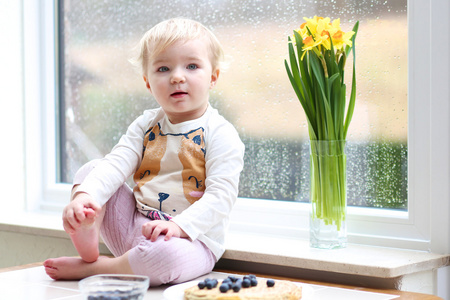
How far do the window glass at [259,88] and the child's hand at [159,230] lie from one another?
48 centimetres

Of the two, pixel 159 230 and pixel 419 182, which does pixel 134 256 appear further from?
pixel 419 182

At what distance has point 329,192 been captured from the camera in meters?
1.37

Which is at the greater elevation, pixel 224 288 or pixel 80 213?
pixel 80 213

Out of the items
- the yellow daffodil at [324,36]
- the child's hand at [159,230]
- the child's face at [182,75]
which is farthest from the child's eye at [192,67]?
the child's hand at [159,230]

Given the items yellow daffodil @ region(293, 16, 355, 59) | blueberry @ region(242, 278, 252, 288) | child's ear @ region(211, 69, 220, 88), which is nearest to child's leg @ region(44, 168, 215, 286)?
blueberry @ region(242, 278, 252, 288)

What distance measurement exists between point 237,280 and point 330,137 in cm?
46

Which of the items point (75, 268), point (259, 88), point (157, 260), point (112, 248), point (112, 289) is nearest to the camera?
point (112, 289)

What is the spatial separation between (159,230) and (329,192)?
1.30 feet

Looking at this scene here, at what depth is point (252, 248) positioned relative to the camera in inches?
56.5

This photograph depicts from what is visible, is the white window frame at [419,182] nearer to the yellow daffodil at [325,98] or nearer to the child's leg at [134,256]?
the yellow daffodil at [325,98]

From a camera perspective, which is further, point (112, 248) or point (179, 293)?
point (112, 248)

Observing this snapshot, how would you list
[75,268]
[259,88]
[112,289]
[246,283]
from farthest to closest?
[259,88]
[75,268]
[246,283]
[112,289]

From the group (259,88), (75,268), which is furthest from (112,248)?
(259,88)

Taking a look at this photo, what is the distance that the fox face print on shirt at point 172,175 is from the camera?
Result: 1.37 meters
